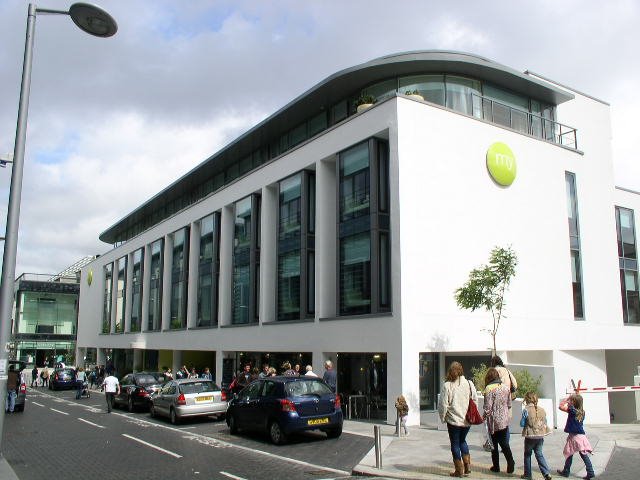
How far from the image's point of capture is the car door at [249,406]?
14845 mm

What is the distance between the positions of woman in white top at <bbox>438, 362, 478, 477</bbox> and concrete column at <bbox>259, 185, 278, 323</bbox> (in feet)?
53.0

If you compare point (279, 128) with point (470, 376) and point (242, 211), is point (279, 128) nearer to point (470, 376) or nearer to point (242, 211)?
point (242, 211)

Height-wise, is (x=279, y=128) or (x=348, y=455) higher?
(x=279, y=128)

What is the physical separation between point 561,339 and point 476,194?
22.4ft

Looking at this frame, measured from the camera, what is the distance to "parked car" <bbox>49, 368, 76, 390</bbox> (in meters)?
39.1

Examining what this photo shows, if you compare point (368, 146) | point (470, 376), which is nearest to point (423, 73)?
point (368, 146)

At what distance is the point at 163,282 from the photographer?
3869 cm

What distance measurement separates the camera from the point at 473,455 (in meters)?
11.7

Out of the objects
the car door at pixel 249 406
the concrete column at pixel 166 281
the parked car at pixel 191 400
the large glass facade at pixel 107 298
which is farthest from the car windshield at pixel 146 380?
the large glass facade at pixel 107 298

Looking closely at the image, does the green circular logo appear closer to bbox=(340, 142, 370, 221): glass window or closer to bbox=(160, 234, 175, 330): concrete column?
bbox=(340, 142, 370, 221): glass window

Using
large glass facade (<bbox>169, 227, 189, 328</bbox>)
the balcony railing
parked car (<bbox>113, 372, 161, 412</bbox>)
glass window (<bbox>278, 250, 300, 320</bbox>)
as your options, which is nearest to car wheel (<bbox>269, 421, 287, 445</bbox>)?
glass window (<bbox>278, 250, 300, 320</bbox>)

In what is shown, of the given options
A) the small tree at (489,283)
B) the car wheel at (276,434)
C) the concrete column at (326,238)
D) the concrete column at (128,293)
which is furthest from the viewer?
the concrete column at (128,293)

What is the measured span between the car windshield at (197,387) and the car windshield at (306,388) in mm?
5851

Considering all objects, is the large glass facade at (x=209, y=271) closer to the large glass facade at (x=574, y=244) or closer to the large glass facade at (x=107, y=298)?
the large glass facade at (x=574, y=244)
